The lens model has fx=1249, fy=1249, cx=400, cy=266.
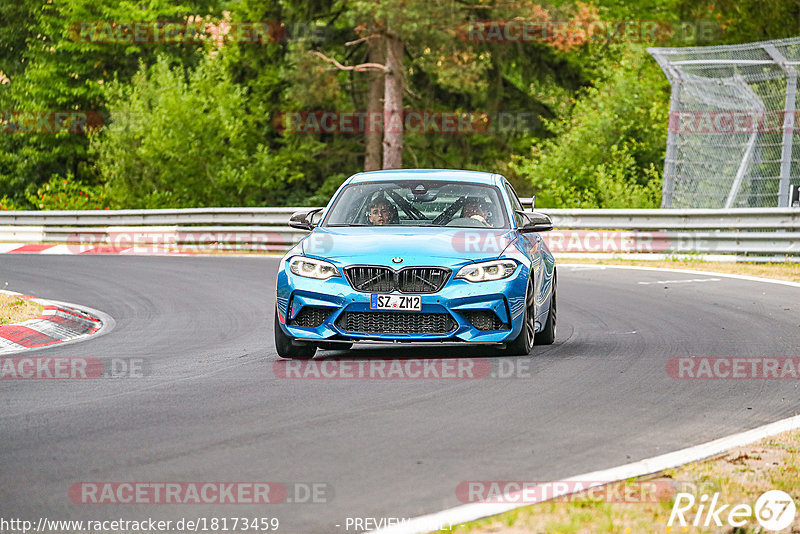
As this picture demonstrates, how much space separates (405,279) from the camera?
32.5ft

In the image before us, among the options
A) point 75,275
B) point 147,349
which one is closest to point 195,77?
point 75,275

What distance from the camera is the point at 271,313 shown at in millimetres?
14938

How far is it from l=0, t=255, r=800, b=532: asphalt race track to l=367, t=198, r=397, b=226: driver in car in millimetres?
1154

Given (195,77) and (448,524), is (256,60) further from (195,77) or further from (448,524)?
(448,524)

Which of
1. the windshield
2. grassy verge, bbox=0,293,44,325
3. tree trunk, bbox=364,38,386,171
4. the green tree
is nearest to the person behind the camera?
the windshield

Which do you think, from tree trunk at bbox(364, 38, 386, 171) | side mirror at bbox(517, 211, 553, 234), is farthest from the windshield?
tree trunk at bbox(364, 38, 386, 171)

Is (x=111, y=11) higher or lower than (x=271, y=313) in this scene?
higher

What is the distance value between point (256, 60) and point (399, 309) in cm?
3958

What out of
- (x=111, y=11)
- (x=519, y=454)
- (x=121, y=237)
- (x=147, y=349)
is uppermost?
(x=111, y=11)

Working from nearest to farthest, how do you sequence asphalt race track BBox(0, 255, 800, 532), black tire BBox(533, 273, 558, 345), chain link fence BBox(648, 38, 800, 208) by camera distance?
asphalt race track BBox(0, 255, 800, 532) → black tire BBox(533, 273, 558, 345) → chain link fence BBox(648, 38, 800, 208)

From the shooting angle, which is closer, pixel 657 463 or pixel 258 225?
pixel 657 463

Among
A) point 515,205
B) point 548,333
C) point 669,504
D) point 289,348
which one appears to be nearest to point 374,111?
point 515,205

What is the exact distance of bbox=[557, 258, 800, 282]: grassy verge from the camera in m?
20.5

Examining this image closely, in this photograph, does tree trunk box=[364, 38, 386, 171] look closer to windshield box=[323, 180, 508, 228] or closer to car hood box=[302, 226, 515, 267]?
windshield box=[323, 180, 508, 228]
